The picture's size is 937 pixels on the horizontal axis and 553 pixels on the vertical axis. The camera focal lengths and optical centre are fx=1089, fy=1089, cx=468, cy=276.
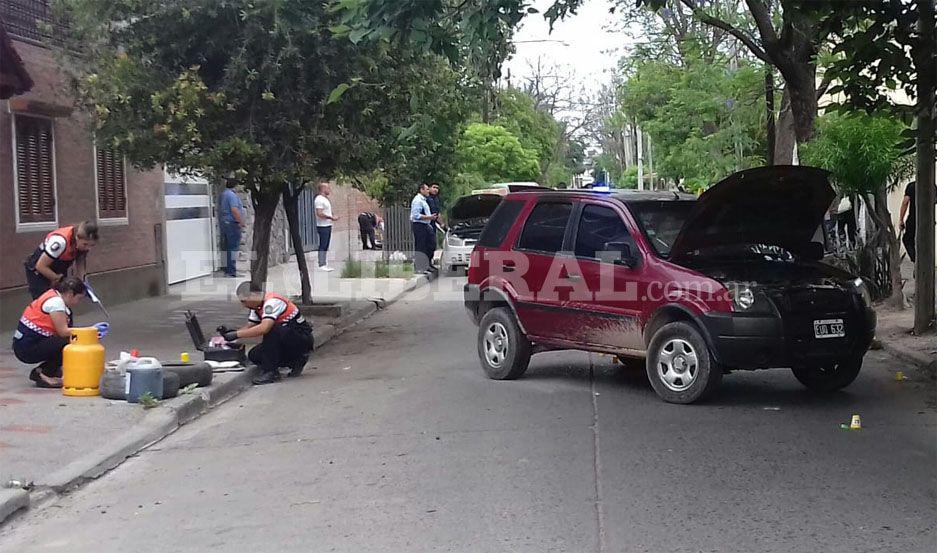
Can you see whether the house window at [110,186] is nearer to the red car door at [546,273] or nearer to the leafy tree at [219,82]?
the leafy tree at [219,82]

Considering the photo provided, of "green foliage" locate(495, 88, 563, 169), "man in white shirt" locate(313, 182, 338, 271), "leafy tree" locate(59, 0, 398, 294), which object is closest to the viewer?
"leafy tree" locate(59, 0, 398, 294)

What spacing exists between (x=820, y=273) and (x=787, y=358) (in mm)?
969

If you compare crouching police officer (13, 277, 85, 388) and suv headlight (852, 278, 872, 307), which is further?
crouching police officer (13, 277, 85, 388)

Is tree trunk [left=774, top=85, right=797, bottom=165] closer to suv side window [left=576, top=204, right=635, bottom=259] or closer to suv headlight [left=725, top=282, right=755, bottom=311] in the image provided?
suv side window [left=576, top=204, right=635, bottom=259]

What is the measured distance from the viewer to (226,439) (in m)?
8.55

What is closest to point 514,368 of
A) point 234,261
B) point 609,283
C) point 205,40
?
point 609,283

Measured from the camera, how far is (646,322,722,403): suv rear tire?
8703mm

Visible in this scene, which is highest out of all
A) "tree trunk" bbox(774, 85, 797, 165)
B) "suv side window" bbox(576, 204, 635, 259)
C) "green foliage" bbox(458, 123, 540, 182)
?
"green foliage" bbox(458, 123, 540, 182)

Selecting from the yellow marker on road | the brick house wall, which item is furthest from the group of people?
the yellow marker on road

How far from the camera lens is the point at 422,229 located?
2306 cm

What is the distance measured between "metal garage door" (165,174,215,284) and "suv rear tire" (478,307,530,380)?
10.6m

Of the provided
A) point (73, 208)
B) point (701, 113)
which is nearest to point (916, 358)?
point (73, 208)

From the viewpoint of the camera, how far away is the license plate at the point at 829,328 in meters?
8.59

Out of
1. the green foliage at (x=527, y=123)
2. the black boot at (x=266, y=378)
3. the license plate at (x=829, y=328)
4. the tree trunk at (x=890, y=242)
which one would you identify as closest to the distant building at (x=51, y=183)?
the black boot at (x=266, y=378)
